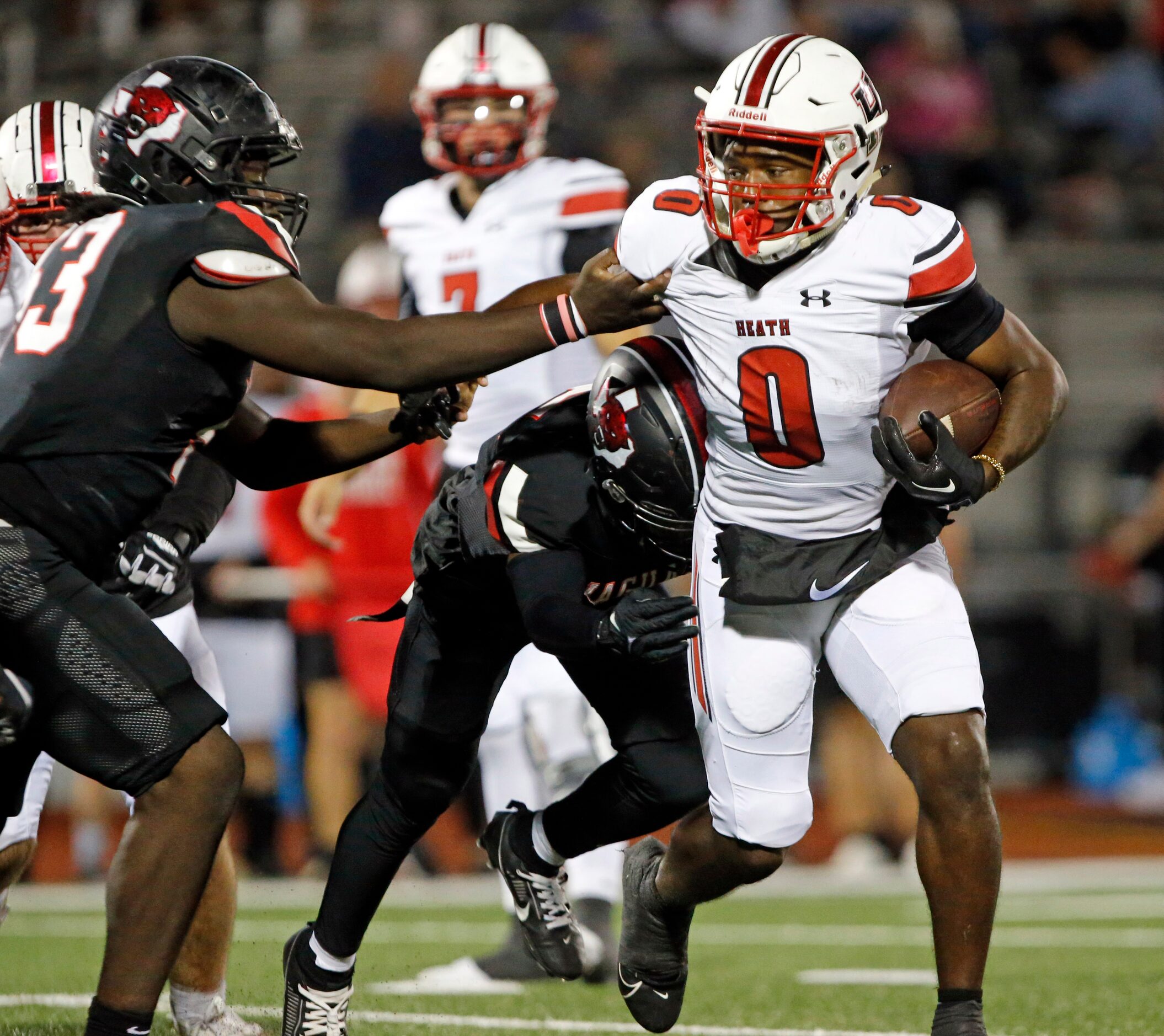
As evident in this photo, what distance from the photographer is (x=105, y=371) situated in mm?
2859

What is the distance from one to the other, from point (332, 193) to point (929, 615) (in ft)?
24.7

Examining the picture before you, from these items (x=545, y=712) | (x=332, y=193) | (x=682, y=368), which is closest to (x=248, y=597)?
(x=545, y=712)

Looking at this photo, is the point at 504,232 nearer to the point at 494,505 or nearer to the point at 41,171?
the point at 41,171

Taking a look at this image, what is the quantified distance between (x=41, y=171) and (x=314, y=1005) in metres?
1.80

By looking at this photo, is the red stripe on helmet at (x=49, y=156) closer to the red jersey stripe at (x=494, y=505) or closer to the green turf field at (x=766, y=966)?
the red jersey stripe at (x=494, y=505)

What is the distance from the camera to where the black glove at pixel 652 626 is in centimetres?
292

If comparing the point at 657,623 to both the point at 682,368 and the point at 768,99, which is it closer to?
the point at 682,368

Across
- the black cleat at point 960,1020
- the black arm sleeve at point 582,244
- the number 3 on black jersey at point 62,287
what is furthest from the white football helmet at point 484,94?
the black cleat at point 960,1020

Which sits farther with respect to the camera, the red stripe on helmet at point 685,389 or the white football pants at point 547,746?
the white football pants at point 547,746

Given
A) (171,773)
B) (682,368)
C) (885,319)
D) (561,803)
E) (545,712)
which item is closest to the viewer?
(171,773)

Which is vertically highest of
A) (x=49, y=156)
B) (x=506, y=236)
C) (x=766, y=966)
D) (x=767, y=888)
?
(x=49, y=156)

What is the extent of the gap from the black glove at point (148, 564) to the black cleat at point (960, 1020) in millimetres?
1641

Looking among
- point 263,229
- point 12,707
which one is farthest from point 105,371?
point 12,707

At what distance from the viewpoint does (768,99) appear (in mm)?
3123
